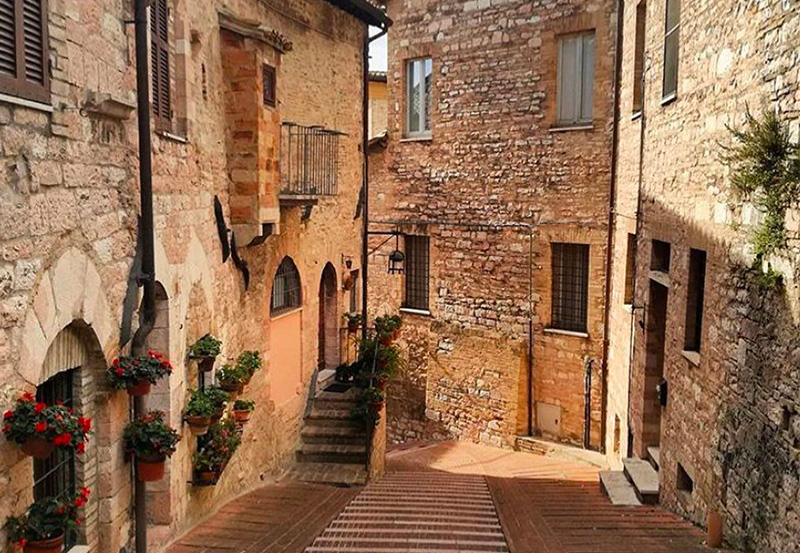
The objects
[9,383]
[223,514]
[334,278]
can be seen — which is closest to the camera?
[9,383]

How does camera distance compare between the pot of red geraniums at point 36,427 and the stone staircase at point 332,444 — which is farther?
the stone staircase at point 332,444

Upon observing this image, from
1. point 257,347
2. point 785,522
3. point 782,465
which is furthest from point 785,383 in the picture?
point 257,347

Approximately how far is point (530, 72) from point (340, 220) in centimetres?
485

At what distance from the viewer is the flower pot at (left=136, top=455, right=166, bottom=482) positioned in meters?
5.96

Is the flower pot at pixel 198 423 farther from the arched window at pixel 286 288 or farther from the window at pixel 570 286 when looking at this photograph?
the window at pixel 570 286

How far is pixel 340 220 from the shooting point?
42.2 feet

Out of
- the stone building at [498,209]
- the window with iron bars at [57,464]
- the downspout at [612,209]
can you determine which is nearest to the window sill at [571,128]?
the stone building at [498,209]

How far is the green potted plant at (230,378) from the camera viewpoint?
8273 millimetres

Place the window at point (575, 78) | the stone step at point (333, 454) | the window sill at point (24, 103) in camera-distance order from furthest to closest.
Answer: the window at point (575, 78) → the stone step at point (333, 454) → the window sill at point (24, 103)

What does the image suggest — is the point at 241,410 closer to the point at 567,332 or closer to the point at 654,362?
the point at 654,362

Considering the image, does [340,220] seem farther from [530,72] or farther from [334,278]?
[530,72]

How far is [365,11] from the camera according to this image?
1249 cm

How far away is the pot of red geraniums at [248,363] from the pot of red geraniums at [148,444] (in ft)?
7.81

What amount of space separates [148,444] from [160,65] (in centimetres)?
348
